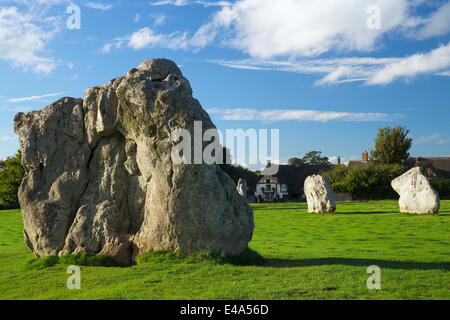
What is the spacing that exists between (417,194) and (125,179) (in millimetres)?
25694

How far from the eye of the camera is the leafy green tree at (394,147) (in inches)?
3000

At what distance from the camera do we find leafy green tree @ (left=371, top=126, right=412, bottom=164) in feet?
250

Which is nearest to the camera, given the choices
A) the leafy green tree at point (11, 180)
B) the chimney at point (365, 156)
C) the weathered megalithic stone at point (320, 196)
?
the weathered megalithic stone at point (320, 196)

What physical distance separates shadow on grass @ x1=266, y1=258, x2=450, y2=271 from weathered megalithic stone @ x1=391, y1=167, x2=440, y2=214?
800 inches

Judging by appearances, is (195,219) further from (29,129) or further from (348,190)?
(348,190)

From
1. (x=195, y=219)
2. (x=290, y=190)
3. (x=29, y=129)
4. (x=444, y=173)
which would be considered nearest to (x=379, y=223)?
(x=195, y=219)

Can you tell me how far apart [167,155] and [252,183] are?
6810cm

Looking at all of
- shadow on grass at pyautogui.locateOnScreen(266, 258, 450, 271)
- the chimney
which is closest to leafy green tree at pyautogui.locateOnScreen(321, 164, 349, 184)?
the chimney

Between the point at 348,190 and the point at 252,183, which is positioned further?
the point at 252,183

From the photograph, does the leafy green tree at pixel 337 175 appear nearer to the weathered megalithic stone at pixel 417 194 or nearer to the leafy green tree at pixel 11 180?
the weathered megalithic stone at pixel 417 194

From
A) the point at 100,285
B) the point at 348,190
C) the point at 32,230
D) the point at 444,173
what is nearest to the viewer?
the point at 100,285

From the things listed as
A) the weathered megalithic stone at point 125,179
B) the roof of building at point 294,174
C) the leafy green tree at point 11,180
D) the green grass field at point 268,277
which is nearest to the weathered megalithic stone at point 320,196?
the green grass field at point 268,277

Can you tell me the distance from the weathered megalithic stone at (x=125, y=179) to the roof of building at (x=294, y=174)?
6623 cm

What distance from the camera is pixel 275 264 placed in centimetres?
1270
